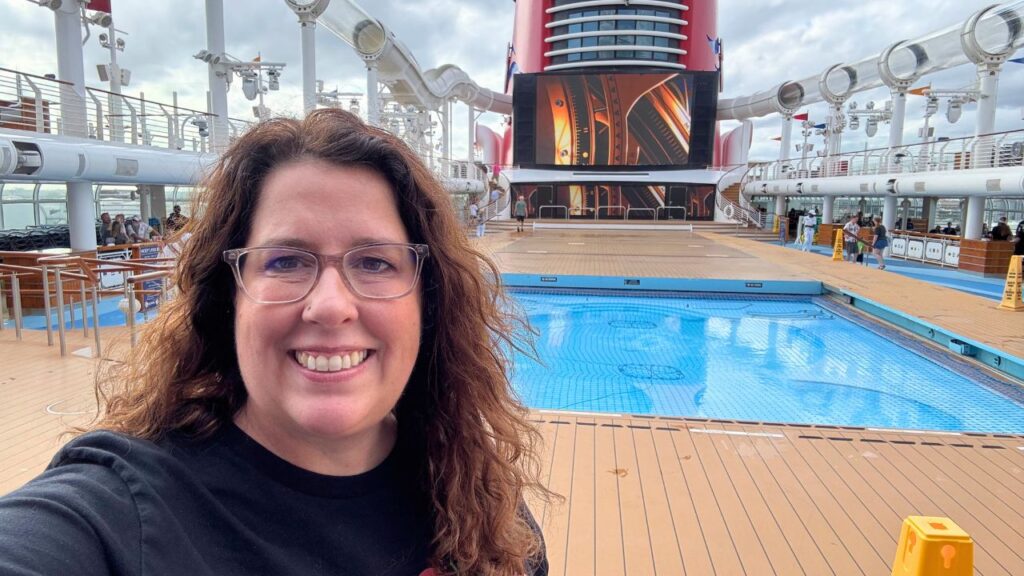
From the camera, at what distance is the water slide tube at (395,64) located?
15.1 meters

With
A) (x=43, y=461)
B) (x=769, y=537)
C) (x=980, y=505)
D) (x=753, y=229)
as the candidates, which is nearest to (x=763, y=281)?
(x=980, y=505)

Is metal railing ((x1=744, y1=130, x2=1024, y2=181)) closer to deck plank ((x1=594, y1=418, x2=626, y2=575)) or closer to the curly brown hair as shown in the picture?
deck plank ((x1=594, y1=418, x2=626, y2=575))

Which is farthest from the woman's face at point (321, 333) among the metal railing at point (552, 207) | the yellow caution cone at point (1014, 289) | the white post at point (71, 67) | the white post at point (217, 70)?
the metal railing at point (552, 207)

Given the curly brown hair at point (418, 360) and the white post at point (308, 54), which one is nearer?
the curly brown hair at point (418, 360)

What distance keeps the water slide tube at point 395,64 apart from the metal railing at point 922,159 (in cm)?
1346

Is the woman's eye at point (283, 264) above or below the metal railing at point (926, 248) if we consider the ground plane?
above

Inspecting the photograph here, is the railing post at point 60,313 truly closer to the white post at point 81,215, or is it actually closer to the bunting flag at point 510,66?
the white post at point 81,215

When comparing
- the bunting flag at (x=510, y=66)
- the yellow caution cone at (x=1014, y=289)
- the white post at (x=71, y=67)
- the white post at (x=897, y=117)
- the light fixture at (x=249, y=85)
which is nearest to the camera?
the yellow caution cone at (x=1014, y=289)

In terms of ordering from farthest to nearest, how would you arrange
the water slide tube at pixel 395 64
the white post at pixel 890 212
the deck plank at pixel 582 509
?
1. the white post at pixel 890 212
2. the water slide tube at pixel 395 64
3. the deck plank at pixel 582 509

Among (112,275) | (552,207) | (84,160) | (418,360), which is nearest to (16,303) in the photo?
(84,160)

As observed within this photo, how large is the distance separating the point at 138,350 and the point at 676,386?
5970 mm

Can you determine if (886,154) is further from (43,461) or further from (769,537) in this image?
(43,461)

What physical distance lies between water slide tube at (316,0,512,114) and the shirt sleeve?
15.2 metres

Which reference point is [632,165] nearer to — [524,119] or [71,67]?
[524,119]
